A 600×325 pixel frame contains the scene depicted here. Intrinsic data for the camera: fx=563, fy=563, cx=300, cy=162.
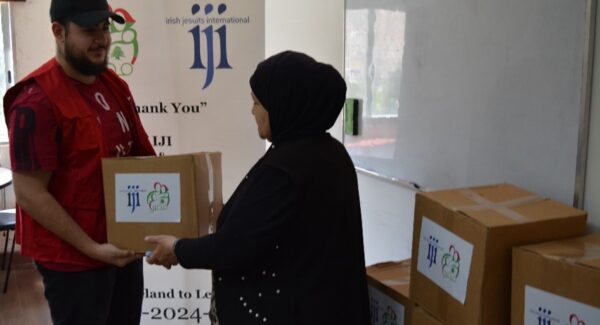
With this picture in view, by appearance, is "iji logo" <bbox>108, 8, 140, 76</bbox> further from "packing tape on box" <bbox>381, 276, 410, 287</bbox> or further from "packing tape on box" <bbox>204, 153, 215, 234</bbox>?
"packing tape on box" <bbox>381, 276, 410, 287</bbox>

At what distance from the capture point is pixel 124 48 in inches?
97.6

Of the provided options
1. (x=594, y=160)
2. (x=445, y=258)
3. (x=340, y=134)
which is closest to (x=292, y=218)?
(x=445, y=258)

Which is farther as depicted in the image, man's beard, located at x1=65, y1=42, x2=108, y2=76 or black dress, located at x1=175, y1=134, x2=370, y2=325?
man's beard, located at x1=65, y1=42, x2=108, y2=76

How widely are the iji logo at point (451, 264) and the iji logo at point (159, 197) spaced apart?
0.79 m

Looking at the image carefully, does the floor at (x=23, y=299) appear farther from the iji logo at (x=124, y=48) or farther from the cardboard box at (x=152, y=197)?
the cardboard box at (x=152, y=197)

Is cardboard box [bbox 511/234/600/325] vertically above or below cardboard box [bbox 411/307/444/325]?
above

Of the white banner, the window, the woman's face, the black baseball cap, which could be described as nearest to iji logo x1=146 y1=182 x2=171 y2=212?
the woman's face

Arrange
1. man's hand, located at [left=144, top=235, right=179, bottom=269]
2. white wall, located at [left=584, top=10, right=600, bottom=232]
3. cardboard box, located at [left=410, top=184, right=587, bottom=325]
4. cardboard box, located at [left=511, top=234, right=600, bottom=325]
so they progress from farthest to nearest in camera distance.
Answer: man's hand, located at [left=144, top=235, right=179, bottom=269] → white wall, located at [left=584, top=10, right=600, bottom=232] → cardboard box, located at [left=410, top=184, right=587, bottom=325] → cardboard box, located at [left=511, top=234, right=600, bottom=325]

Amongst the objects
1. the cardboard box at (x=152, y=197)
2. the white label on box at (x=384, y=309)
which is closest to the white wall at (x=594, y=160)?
the white label on box at (x=384, y=309)

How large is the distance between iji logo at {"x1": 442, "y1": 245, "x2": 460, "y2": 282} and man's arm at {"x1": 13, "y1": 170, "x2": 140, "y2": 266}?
0.90 m

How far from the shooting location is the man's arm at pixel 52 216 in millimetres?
1610

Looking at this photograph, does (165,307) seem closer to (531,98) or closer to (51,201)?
(51,201)

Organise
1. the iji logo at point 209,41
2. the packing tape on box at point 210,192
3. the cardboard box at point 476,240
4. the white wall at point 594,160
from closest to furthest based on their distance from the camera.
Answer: the cardboard box at point 476,240
the white wall at point 594,160
the packing tape on box at point 210,192
the iji logo at point 209,41

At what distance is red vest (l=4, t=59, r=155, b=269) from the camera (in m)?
1.64
